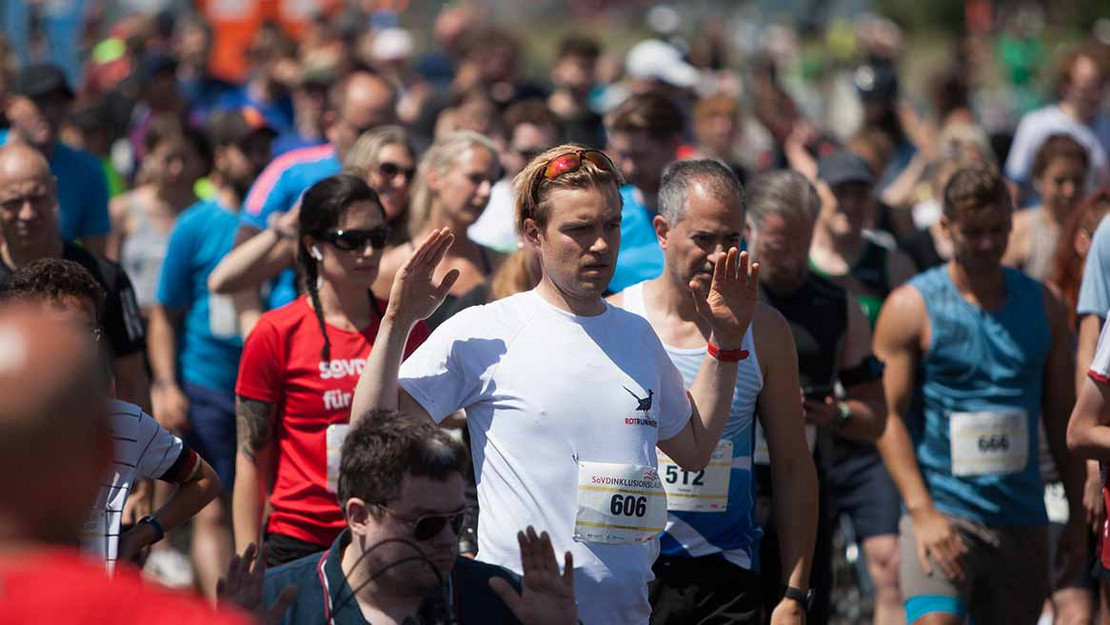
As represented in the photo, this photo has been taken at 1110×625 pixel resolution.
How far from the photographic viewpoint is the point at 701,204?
427 cm

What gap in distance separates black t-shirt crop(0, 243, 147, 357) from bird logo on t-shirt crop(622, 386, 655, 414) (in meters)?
2.07

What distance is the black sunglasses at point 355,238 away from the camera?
4.81m

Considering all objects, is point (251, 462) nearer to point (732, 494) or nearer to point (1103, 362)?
point (732, 494)

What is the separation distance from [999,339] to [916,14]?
33.0 metres

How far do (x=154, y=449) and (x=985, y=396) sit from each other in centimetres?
298

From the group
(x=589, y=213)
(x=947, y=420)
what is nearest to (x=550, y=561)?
(x=589, y=213)

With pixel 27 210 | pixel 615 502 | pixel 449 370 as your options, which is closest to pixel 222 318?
pixel 27 210

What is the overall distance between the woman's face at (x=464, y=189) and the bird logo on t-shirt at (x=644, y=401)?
7.28ft

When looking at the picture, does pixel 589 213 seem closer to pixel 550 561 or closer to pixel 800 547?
pixel 550 561

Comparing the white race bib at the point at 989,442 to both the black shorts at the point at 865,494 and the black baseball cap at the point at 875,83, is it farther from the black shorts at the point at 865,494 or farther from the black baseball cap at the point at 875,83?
the black baseball cap at the point at 875,83

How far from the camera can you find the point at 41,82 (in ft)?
25.5

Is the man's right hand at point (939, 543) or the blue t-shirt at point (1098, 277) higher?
the blue t-shirt at point (1098, 277)

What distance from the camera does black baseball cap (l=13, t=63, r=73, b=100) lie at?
7719mm

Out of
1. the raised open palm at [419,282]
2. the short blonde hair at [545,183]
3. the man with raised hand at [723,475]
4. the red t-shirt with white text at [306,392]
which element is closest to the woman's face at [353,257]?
the red t-shirt with white text at [306,392]
